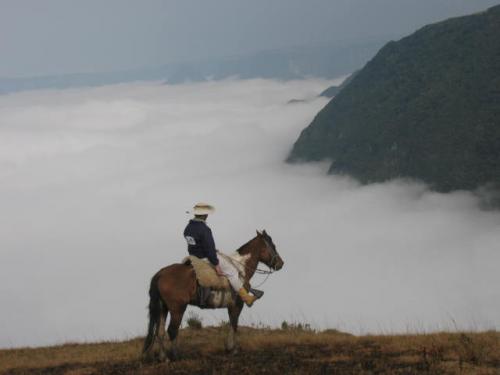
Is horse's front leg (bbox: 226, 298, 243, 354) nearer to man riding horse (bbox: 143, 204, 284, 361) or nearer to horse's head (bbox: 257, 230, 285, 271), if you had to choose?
man riding horse (bbox: 143, 204, 284, 361)

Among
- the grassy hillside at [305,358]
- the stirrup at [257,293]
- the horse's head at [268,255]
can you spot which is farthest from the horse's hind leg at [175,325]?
the horse's head at [268,255]

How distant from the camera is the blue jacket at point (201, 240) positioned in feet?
49.0

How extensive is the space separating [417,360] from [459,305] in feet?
602

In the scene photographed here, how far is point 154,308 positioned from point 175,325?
2.29 feet

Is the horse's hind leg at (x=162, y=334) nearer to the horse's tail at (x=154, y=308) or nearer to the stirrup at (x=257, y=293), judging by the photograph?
the horse's tail at (x=154, y=308)

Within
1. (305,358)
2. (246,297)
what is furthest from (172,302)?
(305,358)

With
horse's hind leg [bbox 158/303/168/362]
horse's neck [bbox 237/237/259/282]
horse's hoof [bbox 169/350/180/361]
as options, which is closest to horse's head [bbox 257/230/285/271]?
horse's neck [bbox 237/237/259/282]

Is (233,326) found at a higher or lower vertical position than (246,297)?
lower

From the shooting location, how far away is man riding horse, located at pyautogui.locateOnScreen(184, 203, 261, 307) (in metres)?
14.9

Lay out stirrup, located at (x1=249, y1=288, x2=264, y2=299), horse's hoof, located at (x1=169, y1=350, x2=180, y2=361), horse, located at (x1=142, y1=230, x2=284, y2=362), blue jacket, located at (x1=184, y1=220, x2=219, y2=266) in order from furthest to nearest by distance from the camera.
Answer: stirrup, located at (x1=249, y1=288, x2=264, y2=299) < blue jacket, located at (x1=184, y1=220, x2=219, y2=266) < horse's hoof, located at (x1=169, y1=350, x2=180, y2=361) < horse, located at (x1=142, y1=230, x2=284, y2=362)

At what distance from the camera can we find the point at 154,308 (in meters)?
14.7

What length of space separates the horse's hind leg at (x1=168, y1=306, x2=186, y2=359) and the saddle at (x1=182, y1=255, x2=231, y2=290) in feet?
2.74

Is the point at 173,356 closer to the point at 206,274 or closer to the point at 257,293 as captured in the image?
the point at 206,274

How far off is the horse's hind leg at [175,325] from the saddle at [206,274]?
2.74ft
